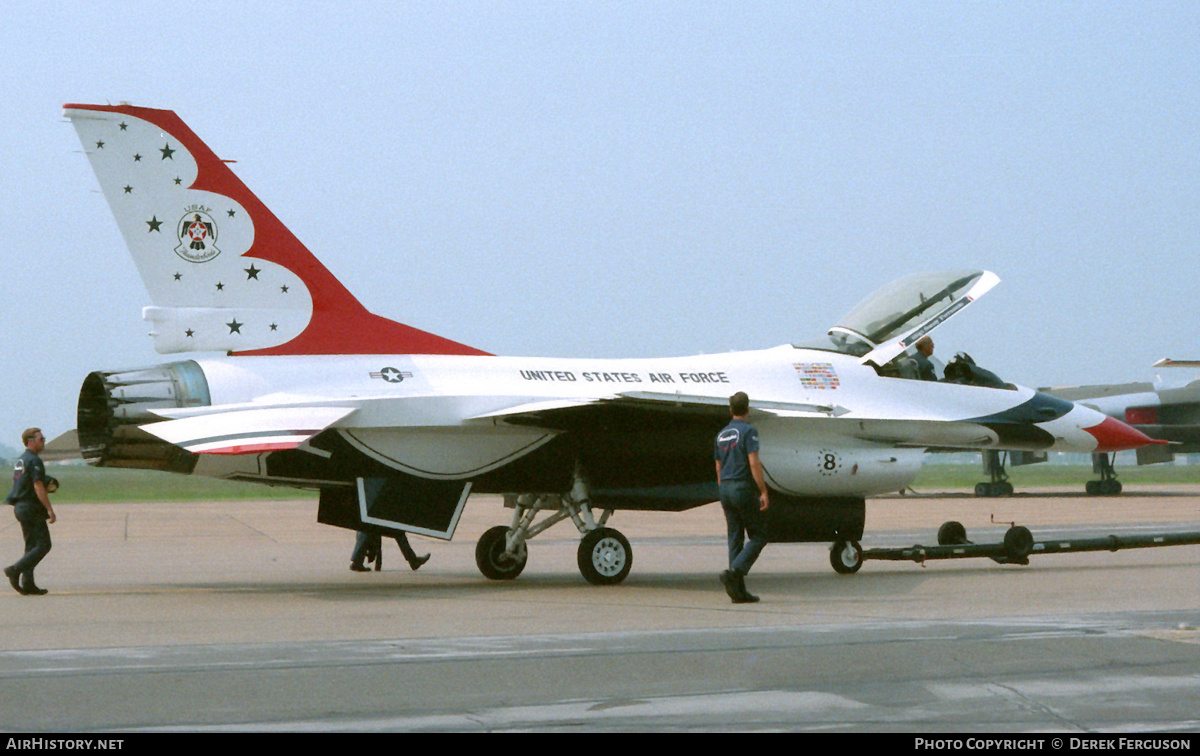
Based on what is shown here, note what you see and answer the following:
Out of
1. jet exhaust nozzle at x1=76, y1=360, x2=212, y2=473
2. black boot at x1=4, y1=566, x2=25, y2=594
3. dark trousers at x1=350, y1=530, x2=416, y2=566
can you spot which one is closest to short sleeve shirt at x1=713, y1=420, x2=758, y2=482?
jet exhaust nozzle at x1=76, y1=360, x2=212, y2=473

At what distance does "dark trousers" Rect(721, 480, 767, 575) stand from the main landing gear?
1.88 m

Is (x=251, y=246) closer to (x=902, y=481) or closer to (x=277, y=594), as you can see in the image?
(x=277, y=594)

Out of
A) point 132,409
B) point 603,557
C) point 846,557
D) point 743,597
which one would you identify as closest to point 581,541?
point 603,557

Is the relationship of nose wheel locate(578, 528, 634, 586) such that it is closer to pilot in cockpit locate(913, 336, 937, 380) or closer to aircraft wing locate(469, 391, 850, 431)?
aircraft wing locate(469, 391, 850, 431)

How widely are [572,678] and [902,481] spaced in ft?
24.9

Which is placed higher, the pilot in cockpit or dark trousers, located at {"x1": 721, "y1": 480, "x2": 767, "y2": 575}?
the pilot in cockpit

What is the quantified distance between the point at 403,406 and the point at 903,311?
5.96 metres

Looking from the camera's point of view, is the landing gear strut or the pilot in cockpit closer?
the pilot in cockpit

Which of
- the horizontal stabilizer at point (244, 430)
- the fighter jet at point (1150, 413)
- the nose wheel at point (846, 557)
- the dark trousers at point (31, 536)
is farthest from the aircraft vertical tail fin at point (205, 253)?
the fighter jet at point (1150, 413)

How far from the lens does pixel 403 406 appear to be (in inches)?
457

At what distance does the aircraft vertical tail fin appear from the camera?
1126cm

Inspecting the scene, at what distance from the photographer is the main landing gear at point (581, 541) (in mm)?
12250

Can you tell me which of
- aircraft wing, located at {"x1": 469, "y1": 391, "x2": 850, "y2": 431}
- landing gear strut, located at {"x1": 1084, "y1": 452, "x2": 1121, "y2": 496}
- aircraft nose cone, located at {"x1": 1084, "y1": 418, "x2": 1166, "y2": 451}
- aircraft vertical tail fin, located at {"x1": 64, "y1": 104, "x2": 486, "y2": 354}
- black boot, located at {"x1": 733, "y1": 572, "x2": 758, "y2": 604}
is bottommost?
landing gear strut, located at {"x1": 1084, "y1": 452, "x2": 1121, "y2": 496}
